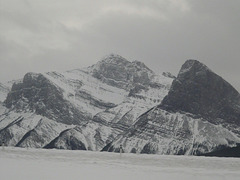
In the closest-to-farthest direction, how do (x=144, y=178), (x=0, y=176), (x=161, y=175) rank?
(x=0, y=176) → (x=144, y=178) → (x=161, y=175)

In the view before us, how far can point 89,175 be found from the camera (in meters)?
34.2

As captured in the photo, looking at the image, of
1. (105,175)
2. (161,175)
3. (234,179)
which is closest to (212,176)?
(234,179)

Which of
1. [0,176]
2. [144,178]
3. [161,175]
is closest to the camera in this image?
[0,176]

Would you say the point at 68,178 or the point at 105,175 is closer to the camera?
the point at 68,178

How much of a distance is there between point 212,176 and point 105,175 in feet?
34.4

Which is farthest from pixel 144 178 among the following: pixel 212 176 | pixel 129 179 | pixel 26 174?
pixel 26 174

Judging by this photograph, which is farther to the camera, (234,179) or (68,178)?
(234,179)

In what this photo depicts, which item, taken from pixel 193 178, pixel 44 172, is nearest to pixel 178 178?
pixel 193 178

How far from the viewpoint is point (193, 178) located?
35250mm

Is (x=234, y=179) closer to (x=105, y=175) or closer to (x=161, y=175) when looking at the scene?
(x=161, y=175)

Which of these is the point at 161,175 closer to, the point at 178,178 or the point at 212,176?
the point at 178,178

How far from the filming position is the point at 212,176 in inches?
1469

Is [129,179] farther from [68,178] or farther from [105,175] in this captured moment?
[68,178]

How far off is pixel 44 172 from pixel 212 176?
15.8 metres
